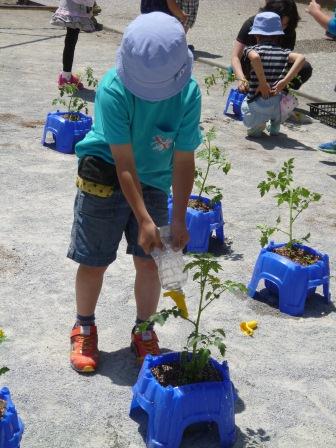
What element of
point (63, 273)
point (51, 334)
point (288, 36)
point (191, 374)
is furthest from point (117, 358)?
point (288, 36)

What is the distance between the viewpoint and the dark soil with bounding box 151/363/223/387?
9.41 feet

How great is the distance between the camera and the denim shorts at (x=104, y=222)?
3.12 meters

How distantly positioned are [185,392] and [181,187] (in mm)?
728

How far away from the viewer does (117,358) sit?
133 inches

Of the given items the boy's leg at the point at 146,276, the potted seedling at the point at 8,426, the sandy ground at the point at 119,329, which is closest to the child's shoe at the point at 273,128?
the sandy ground at the point at 119,329

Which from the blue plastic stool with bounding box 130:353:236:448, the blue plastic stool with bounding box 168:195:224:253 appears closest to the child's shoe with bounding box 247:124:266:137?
the blue plastic stool with bounding box 168:195:224:253

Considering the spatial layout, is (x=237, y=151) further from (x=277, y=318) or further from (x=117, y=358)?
(x=117, y=358)

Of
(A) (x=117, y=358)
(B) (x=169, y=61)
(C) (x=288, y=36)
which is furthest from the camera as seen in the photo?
(C) (x=288, y=36)

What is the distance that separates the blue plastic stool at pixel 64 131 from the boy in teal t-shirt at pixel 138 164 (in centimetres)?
273

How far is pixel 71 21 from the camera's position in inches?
301

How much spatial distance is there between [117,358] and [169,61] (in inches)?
50.6

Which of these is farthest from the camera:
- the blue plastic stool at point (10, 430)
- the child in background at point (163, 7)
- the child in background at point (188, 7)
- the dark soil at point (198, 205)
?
the child in background at point (188, 7)

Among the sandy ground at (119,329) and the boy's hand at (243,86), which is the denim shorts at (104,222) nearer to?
the sandy ground at (119,329)

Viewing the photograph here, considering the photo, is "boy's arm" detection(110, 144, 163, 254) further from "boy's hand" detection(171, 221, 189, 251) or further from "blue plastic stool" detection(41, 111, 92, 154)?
"blue plastic stool" detection(41, 111, 92, 154)
